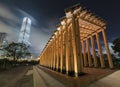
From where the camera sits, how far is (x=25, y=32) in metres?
122

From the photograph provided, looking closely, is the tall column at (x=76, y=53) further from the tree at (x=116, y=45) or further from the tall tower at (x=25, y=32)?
the tall tower at (x=25, y=32)

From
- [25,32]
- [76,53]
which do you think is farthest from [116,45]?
[25,32]

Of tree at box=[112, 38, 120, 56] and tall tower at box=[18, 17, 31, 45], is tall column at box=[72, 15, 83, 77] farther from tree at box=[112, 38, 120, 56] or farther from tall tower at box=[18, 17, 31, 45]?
tall tower at box=[18, 17, 31, 45]

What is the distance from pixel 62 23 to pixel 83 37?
14.7 feet

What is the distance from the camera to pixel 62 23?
5598mm

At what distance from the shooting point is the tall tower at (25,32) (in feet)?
356

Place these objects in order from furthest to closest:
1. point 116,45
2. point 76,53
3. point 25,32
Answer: point 25,32, point 116,45, point 76,53

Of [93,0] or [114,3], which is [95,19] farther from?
[114,3]

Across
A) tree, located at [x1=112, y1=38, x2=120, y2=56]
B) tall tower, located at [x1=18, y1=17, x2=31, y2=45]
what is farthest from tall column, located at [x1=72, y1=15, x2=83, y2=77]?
tall tower, located at [x1=18, y1=17, x2=31, y2=45]

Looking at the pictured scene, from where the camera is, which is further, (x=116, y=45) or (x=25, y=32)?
(x=25, y=32)

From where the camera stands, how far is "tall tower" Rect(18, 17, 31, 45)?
4269 inches

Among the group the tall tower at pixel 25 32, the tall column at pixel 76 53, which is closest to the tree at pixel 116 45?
the tall column at pixel 76 53

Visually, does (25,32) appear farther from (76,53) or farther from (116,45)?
(76,53)

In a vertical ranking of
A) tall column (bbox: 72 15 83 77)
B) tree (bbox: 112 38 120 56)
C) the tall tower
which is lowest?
tall column (bbox: 72 15 83 77)
